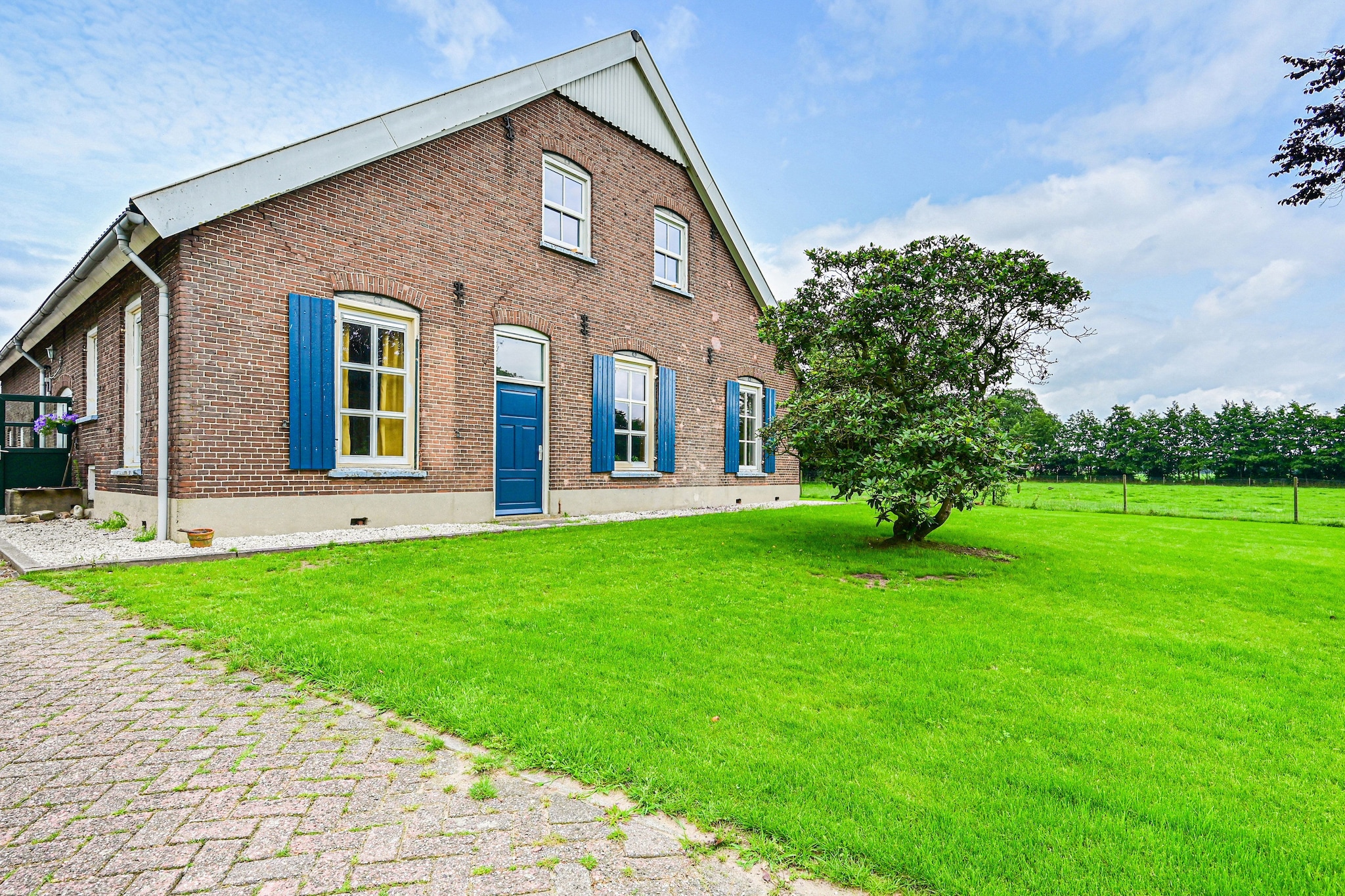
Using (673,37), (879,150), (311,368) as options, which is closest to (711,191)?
(673,37)

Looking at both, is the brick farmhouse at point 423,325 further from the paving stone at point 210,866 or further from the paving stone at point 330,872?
the paving stone at point 330,872

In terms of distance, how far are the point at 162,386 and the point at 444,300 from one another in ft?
11.4

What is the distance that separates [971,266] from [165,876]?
26.7ft

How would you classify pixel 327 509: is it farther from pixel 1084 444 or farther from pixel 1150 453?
pixel 1084 444

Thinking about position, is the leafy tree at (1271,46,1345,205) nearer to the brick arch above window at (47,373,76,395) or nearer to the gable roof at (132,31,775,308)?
the gable roof at (132,31,775,308)

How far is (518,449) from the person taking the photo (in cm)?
971

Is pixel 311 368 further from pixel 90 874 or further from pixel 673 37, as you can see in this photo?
Answer: pixel 673 37

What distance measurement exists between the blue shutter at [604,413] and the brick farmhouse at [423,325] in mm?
39

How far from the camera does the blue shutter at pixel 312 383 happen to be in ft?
23.9

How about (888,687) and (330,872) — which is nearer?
(330,872)

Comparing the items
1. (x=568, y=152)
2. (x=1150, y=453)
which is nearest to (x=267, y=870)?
(x=568, y=152)

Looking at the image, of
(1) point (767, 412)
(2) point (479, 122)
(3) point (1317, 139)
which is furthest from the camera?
(1) point (767, 412)

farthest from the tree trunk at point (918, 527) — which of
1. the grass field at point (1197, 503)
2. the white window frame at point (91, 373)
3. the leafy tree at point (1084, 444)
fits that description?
the leafy tree at point (1084, 444)

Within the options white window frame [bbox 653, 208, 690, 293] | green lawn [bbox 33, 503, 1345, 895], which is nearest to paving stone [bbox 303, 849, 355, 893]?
green lawn [bbox 33, 503, 1345, 895]
